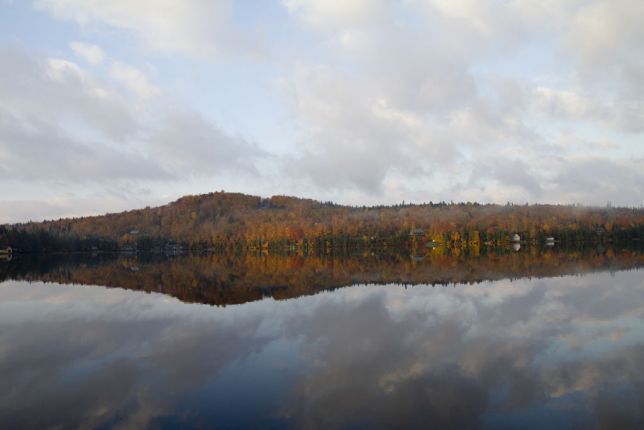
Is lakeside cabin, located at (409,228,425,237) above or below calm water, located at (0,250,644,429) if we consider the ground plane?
above

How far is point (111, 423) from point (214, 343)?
7.84m

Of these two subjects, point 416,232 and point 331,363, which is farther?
point 416,232

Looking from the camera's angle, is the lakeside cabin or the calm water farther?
the lakeside cabin

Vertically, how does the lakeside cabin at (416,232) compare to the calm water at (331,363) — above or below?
above

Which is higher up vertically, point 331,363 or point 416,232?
point 416,232

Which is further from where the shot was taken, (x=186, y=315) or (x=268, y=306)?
(x=268, y=306)

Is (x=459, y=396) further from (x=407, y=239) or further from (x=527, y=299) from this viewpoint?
A: (x=407, y=239)

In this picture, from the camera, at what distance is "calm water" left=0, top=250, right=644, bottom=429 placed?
34.6ft

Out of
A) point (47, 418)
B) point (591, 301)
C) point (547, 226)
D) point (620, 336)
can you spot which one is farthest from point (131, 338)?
point (547, 226)

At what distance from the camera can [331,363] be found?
14.7 meters

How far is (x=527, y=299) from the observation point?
28281 millimetres

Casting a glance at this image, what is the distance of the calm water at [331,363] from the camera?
415 inches

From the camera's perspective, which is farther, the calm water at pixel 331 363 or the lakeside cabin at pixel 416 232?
the lakeside cabin at pixel 416 232

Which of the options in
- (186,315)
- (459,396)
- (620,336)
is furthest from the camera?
(186,315)
